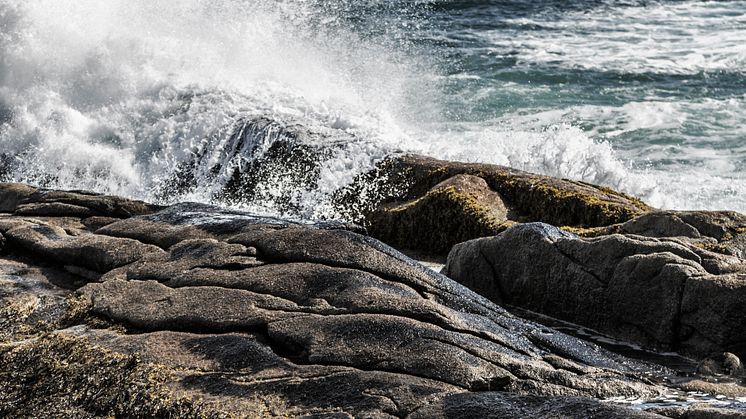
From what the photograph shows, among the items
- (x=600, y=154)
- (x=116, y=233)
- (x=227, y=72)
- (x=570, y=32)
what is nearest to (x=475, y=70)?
(x=570, y=32)

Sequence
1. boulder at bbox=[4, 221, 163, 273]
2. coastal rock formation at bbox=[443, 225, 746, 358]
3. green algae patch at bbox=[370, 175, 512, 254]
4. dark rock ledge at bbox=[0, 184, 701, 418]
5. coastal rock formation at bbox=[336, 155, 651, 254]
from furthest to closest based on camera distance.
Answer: green algae patch at bbox=[370, 175, 512, 254] < coastal rock formation at bbox=[336, 155, 651, 254] < boulder at bbox=[4, 221, 163, 273] < coastal rock formation at bbox=[443, 225, 746, 358] < dark rock ledge at bbox=[0, 184, 701, 418]

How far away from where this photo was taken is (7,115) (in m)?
18.5

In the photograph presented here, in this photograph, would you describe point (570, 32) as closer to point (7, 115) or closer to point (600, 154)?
point (600, 154)

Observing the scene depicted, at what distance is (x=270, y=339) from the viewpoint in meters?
6.25

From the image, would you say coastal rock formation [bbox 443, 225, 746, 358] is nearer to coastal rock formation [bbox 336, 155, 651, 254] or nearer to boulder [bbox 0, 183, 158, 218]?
coastal rock formation [bbox 336, 155, 651, 254]

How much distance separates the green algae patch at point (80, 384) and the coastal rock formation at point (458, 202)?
616cm

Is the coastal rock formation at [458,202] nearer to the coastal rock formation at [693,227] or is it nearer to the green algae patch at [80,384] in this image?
the coastal rock formation at [693,227]

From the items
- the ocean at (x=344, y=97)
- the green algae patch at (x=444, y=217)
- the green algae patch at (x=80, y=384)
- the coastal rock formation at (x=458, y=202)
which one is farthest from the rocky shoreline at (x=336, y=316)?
the ocean at (x=344, y=97)

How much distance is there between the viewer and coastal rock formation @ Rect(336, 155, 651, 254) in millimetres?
11234

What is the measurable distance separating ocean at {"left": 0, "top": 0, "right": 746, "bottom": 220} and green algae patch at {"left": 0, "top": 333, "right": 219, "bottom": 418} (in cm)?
703

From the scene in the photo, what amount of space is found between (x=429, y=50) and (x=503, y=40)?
2.77 meters

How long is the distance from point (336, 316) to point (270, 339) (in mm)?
512

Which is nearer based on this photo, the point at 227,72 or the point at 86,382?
the point at 86,382

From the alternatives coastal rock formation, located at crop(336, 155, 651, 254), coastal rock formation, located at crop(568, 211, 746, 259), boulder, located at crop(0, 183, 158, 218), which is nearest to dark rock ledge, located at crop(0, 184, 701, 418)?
boulder, located at crop(0, 183, 158, 218)
